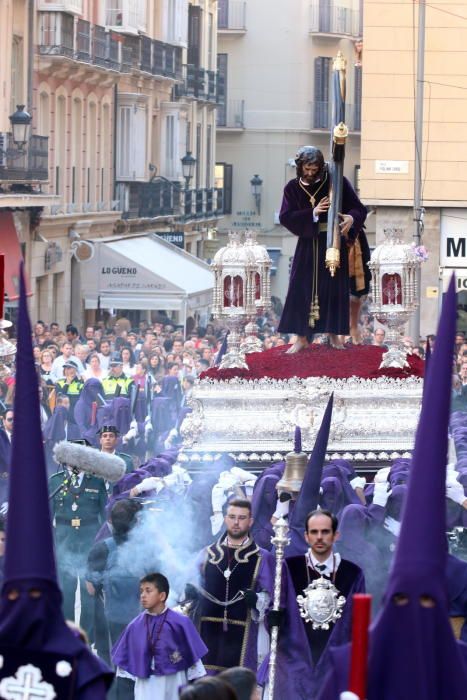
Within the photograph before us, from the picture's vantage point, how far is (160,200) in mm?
43625

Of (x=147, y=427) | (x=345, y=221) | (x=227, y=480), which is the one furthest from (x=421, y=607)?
(x=147, y=427)

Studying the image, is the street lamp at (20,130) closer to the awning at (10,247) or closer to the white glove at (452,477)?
the awning at (10,247)

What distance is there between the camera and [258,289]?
16.7 meters

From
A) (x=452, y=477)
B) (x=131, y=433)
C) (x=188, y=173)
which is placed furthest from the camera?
(x=188, y=173)

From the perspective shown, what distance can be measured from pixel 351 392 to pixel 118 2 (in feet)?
80.7

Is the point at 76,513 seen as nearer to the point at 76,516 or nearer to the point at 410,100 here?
the point at 76,516

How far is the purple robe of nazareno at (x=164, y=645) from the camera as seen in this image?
9.46 m

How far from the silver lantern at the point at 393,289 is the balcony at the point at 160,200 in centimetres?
2531

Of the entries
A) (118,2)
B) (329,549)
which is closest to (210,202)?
(118,2)

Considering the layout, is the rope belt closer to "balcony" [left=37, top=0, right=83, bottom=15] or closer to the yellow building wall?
the yellow building wall

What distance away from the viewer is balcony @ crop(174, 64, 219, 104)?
47281 millimetres

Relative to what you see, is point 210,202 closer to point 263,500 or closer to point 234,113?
point 234,113

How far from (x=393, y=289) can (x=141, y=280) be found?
18865mm

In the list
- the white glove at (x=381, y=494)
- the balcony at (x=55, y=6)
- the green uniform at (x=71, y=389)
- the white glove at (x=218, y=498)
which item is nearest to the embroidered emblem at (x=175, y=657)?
the white glove at (x=381, y=494)
